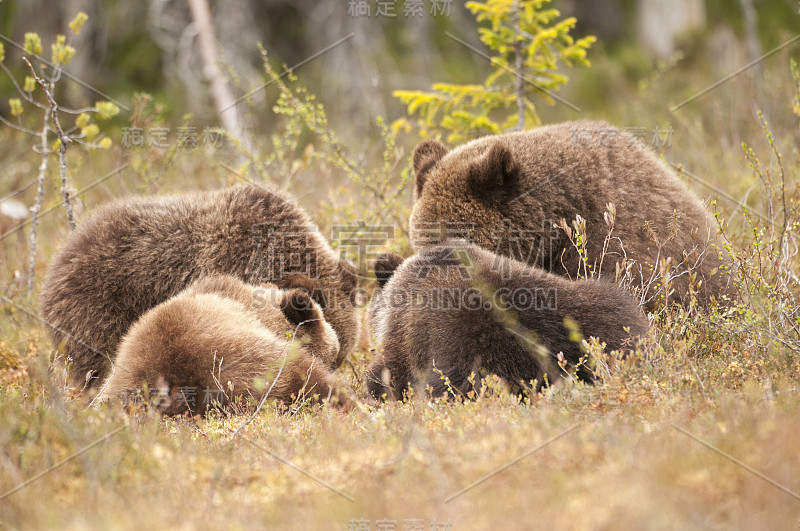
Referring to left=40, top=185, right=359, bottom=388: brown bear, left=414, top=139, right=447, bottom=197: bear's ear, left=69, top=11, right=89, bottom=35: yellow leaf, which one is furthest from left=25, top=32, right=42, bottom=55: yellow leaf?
left=414, top=139, right=447, bottom=197: bear's ear

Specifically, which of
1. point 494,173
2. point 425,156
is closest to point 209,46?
point 425,156

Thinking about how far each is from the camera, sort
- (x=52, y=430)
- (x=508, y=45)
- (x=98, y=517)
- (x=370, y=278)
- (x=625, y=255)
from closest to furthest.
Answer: (x=98, y=517)
(x=52, y=430)
(x=625, y=255)
(x=370, y=278)
(x=508, y=45)

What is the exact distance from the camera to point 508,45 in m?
8.14

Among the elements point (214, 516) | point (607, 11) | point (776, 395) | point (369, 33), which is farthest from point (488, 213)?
point (607, 11)

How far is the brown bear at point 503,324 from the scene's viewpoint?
4.62 metres

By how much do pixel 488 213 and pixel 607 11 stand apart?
1862cm

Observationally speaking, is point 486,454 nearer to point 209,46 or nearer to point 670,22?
point 209,46

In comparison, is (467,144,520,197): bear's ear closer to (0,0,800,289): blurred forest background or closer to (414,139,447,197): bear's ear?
(414,139,447,197): bear's ear

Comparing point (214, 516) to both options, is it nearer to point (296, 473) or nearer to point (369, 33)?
point (296, 473)

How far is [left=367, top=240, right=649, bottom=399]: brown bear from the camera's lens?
4.62 m

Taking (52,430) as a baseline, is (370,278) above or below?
below

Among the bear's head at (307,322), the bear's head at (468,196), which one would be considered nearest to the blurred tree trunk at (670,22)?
the bear's head at (468,196)

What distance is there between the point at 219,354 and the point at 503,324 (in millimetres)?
1942

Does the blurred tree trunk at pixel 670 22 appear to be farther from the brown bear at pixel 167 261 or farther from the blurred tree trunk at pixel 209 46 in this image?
the brown bear at pixel 167 261
